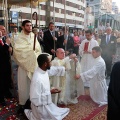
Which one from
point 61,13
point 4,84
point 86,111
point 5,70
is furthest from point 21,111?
point 61,13

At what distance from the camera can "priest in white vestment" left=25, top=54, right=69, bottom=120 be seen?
371 centimetres

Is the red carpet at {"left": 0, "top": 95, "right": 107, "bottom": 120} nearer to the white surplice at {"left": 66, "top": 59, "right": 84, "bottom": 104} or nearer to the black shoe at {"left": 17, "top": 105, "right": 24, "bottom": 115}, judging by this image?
the black shoe at {"left": 17, "top": 105, "right": 24, "bottom": 115}

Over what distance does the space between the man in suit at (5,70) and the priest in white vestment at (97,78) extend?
1783 millimetres

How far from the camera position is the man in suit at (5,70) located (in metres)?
4.85

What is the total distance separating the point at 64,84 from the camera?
495 cm

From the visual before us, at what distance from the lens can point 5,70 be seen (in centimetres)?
516

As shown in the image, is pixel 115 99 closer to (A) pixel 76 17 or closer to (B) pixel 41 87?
(B) pixel 41 87

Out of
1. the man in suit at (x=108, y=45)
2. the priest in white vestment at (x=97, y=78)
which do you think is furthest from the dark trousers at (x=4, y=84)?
the man in suit at (x=108, y=45)

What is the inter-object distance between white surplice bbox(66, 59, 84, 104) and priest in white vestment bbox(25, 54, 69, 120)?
1011mm

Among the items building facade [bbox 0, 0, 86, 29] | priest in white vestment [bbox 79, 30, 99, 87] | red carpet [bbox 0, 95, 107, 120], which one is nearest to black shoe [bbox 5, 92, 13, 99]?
red carpet [bbox 0, 95, 107, 120]

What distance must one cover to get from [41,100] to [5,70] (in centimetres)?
178

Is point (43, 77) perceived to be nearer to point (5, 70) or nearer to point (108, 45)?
point (5, 70)

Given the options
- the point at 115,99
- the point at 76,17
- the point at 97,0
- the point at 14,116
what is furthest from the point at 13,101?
the point at 97,0

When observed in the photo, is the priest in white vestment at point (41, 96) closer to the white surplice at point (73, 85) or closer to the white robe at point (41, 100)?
the white robe at point (41, 100)
